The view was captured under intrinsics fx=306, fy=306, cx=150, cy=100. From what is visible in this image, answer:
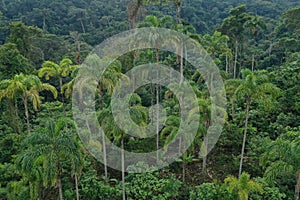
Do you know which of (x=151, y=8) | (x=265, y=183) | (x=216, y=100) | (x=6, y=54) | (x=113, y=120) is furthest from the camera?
(x=151, y=8)

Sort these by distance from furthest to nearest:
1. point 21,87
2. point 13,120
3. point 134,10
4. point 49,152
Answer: point 134,10, point 13,120, point 21,87, point 49,152

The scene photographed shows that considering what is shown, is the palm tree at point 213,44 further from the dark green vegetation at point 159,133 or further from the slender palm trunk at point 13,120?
the slender palm trunk at point 13,120

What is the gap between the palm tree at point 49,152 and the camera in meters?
11.8

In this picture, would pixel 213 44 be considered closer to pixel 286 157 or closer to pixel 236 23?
pixel 236 23

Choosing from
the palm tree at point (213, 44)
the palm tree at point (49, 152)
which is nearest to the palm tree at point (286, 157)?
the palm tree at point (49, 152)

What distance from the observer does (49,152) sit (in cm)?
1205

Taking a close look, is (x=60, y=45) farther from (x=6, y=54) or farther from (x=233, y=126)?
(x=233, y=126)

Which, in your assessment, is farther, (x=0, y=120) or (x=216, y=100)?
(x=0, y=120)

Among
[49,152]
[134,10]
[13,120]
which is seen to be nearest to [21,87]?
[13,120]

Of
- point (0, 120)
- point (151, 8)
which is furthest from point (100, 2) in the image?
point (0, 120)

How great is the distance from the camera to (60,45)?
33.6 m

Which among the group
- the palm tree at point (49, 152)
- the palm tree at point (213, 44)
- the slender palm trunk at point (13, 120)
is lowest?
the slender palm trunk at point (13, 120)

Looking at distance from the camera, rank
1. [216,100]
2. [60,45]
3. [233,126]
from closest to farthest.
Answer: [216,100] → [233,126] → [60,45]

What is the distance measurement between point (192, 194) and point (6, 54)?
55.8ft
